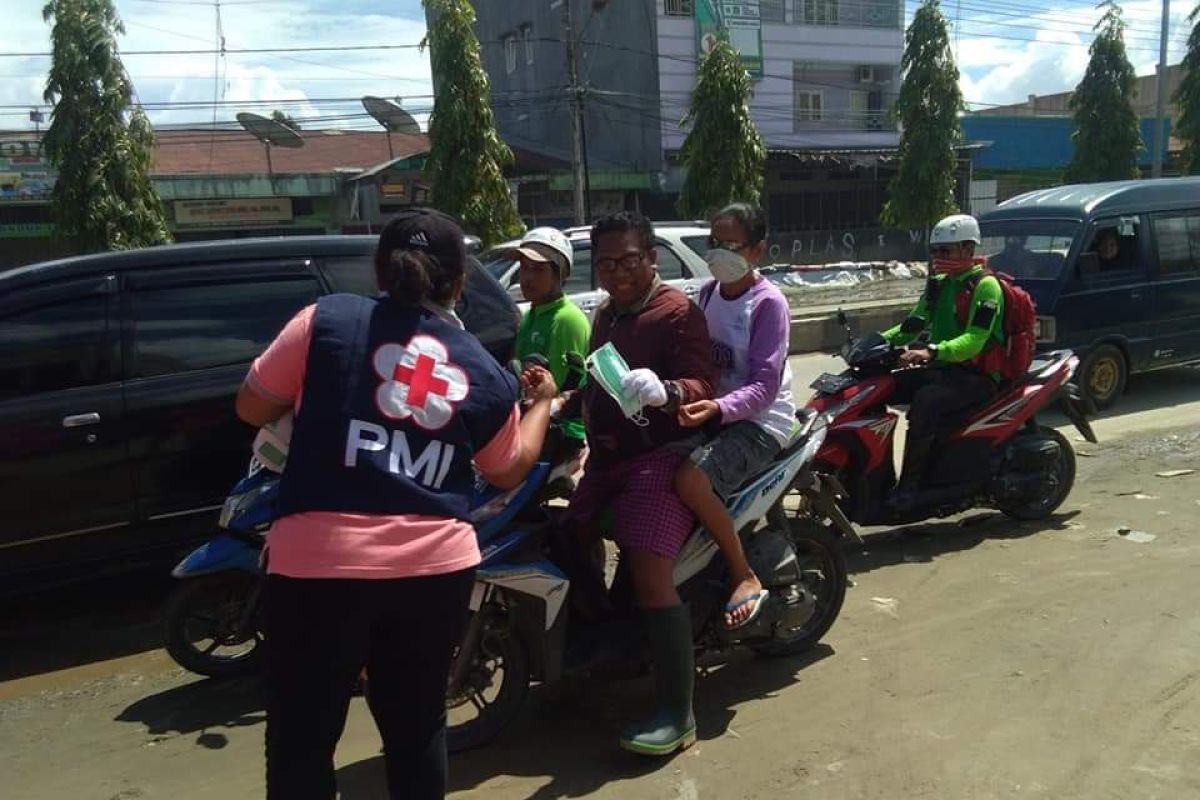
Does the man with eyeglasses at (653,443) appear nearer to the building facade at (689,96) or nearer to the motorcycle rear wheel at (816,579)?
the motorcycle rear wheel at (816,579)

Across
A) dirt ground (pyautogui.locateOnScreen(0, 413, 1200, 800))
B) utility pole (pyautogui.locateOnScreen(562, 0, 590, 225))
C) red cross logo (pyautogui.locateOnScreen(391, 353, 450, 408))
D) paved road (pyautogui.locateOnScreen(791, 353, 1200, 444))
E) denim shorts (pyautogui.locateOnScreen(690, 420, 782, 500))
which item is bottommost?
dirt ground (pyautogui.locateOnScreen(0, 413, 1200, 800))

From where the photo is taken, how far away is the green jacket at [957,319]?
524 cm

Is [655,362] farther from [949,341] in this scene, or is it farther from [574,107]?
[574,107]

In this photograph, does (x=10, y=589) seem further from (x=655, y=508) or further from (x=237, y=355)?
(x=655, y=508)

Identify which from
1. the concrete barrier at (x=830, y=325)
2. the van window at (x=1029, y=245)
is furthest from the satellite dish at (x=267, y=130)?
the van window at (x=1029, y=245)

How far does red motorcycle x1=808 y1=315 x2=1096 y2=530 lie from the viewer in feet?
16.9

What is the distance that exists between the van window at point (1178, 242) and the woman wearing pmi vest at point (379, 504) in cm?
912

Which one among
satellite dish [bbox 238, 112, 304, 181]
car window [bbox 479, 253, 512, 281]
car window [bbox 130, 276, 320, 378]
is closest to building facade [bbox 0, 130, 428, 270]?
satellite dish [bbox 238, 112, 304, 181]

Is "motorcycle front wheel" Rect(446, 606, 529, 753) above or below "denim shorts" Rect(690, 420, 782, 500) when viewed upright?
below

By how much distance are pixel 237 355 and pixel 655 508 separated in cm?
239

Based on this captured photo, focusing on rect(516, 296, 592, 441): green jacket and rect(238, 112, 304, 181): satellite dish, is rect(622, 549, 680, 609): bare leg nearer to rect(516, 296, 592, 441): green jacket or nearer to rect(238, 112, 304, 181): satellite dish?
rect(516, 296, 592, 441): green jacket

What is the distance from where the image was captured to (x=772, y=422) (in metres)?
3.70

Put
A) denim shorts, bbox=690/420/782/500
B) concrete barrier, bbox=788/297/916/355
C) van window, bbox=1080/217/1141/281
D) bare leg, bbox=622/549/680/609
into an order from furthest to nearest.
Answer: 1. concrete barrier, bbox=788/297/916/355
2. van window, bbox=1080/217/1141/281
3. denim shorts, bbox=690/420/782/500
4. bare leg, bbox=622/549/680/609

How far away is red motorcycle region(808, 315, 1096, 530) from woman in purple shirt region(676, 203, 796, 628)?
4.41ft
